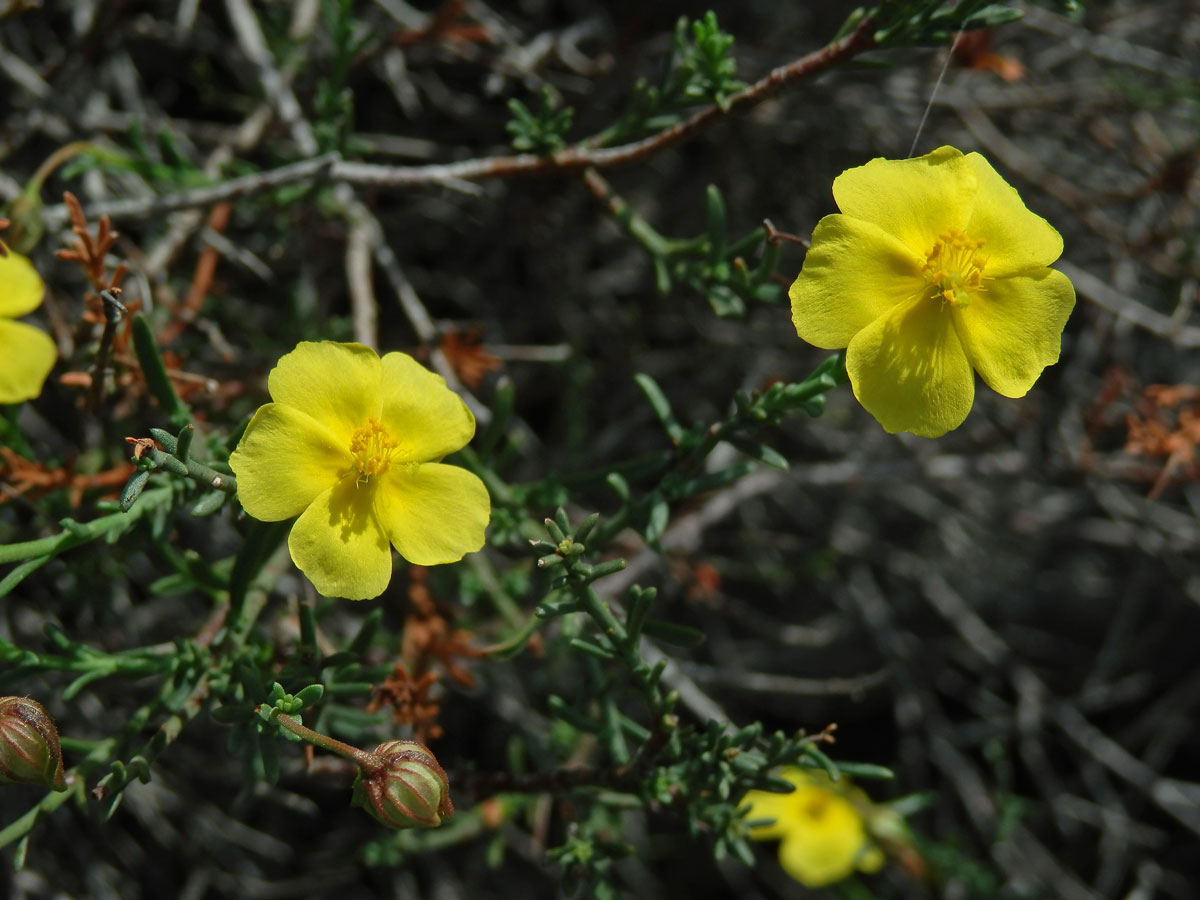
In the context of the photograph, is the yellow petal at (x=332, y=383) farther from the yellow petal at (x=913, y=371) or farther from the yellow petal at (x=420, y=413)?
the yellow petal at (x=913, y=371)

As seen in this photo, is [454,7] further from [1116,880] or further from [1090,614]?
[1116,880]

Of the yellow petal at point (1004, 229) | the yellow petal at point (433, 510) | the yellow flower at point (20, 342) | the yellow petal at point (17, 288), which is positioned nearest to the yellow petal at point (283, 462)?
the yellow petal at point (433, 510)

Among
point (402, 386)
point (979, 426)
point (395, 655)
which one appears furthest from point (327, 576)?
point (979, 426)

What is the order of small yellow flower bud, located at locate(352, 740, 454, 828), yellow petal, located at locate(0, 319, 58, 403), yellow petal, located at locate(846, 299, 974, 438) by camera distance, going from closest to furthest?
small yellow flower bud, located at locate(352, 740, 454, 828) → yellow petal, located at locate(846, 299, 974, 438) → yellow petal, located at locate(0, 319, 58, 403)

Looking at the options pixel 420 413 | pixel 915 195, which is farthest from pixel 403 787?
pixel 915 195

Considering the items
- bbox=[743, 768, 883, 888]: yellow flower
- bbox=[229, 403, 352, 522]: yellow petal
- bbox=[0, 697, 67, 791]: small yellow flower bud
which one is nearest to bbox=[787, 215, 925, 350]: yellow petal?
bbox=[229, 403, 352, 522]: yellow petal

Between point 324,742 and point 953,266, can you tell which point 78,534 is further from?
point 953,266

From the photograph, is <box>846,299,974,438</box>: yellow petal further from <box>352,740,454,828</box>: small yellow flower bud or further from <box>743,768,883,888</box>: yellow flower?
<box>743,768,883,888</box>: yellow flower
